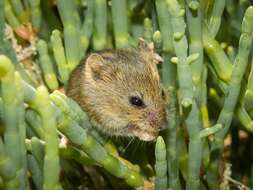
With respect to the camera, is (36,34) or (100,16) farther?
(36,34)

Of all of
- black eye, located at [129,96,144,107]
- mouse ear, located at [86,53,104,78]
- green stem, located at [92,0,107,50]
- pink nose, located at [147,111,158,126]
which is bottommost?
pink nose, located at [147,111,158,126]

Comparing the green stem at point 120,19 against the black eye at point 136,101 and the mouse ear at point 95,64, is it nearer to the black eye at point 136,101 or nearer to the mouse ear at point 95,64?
the mouse ear at point 95,64

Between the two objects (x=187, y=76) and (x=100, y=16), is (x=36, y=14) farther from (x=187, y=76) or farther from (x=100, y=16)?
(x=187, y=76)

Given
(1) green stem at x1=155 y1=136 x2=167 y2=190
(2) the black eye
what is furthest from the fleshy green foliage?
(2) the black eye

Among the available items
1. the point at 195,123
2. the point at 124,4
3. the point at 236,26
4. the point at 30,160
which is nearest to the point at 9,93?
the point at 30,160

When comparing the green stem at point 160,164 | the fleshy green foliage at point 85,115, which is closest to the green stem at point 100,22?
the fleshy green foliage at point 85,115

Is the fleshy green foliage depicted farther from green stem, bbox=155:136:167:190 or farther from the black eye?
the black eye

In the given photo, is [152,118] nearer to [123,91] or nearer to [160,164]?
[123,91]
